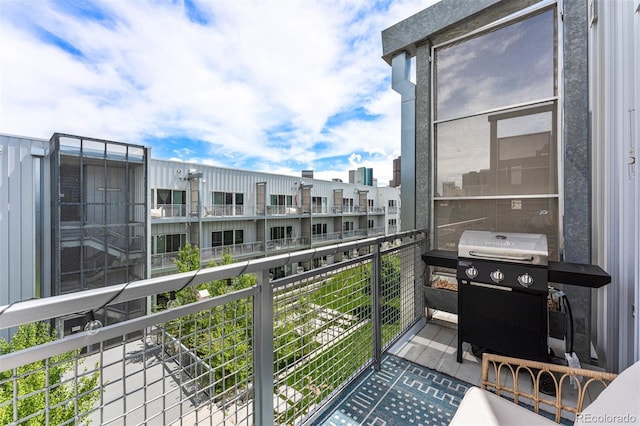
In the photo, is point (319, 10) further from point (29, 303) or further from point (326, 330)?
point (29, 303)

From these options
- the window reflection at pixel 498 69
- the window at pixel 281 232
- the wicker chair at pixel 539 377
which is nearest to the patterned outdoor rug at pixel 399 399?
the wicker chair at pixel 539 377

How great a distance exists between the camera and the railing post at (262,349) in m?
1.19

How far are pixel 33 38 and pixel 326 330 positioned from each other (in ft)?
24.2

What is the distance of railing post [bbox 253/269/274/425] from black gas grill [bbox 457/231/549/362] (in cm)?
159

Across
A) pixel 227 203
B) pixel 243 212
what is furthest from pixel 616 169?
pixel 243 212

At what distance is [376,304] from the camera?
2.02 metres

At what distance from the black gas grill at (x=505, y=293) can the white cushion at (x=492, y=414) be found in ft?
3.25

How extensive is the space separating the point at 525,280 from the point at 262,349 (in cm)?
181

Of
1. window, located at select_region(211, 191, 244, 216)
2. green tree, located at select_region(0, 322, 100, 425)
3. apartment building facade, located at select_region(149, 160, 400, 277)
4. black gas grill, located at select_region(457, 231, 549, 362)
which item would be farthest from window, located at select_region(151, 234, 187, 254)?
black gas grill, located at select_region(457, 231, 549, 362)

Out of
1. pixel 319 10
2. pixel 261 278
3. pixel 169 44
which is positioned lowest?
pixel 261 278

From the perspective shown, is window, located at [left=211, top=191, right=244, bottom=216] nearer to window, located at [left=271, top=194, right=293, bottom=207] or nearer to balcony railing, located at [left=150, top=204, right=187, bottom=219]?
balcony railing, located at [left=150, top=204, right=187, bottom=219]

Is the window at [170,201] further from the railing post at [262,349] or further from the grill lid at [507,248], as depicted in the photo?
the grill lid at [507,248]

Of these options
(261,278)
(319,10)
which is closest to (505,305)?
(261,278)

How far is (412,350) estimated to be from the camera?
2354 millimetres
